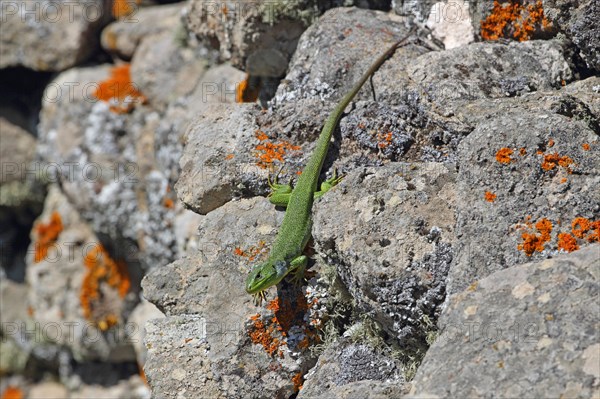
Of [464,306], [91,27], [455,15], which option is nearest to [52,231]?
[91,27]

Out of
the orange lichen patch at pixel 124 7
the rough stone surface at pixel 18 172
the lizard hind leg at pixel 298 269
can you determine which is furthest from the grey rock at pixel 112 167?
the lizard hind leg at pixel 298 269

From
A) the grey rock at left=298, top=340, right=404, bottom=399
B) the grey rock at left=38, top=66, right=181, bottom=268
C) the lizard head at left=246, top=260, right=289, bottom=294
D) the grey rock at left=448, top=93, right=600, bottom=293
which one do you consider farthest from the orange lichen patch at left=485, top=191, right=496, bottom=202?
the grey rock at left=38, top=66, right=181, bottom=268

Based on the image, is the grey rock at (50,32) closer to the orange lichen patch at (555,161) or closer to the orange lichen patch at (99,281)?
the orange lichen patch at (99,281)

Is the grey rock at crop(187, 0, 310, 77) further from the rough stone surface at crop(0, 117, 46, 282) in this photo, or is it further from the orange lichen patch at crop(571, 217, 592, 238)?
the rough stone surface at crop(0, 117, 46, 282)

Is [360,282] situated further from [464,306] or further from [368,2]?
[368,2]

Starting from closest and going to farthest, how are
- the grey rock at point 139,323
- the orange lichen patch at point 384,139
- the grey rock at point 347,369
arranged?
the grey rock at point 347,369 < the orange lichen patch at point 384,139 < the grey rock at point 139,323

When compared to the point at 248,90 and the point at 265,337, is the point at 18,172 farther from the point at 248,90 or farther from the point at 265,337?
the point at 265,337
